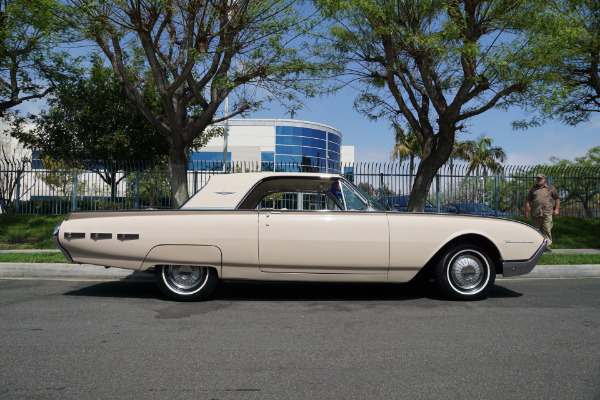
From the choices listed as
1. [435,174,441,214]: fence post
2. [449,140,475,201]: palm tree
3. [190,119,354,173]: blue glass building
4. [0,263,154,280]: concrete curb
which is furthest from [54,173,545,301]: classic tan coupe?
[190,119,354,173]: blue glass building

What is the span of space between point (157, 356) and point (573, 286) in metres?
6.10

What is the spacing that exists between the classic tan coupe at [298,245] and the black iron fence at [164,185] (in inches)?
389

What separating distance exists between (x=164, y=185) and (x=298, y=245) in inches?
462

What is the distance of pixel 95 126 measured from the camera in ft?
69.2

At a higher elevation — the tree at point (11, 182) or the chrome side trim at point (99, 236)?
the tree at point (11, 182)

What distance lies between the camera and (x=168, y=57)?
14109mm

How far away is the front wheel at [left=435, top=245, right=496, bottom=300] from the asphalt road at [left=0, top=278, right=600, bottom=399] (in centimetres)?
15

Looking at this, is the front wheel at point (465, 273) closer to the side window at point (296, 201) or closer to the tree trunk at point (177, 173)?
the side window at point (296, 201)

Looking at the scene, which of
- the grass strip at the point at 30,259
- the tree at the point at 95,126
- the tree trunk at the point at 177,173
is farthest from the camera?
the tree at the point at 95,126

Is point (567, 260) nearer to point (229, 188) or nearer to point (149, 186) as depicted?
point (229, 188)

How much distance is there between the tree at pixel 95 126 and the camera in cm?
2081

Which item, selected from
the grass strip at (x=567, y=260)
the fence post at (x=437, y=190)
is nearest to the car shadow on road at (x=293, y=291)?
the grass strip at (x=567, y=260)

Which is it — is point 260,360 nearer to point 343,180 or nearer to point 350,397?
point 350,397

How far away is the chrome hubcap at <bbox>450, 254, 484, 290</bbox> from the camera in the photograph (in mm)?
5957
